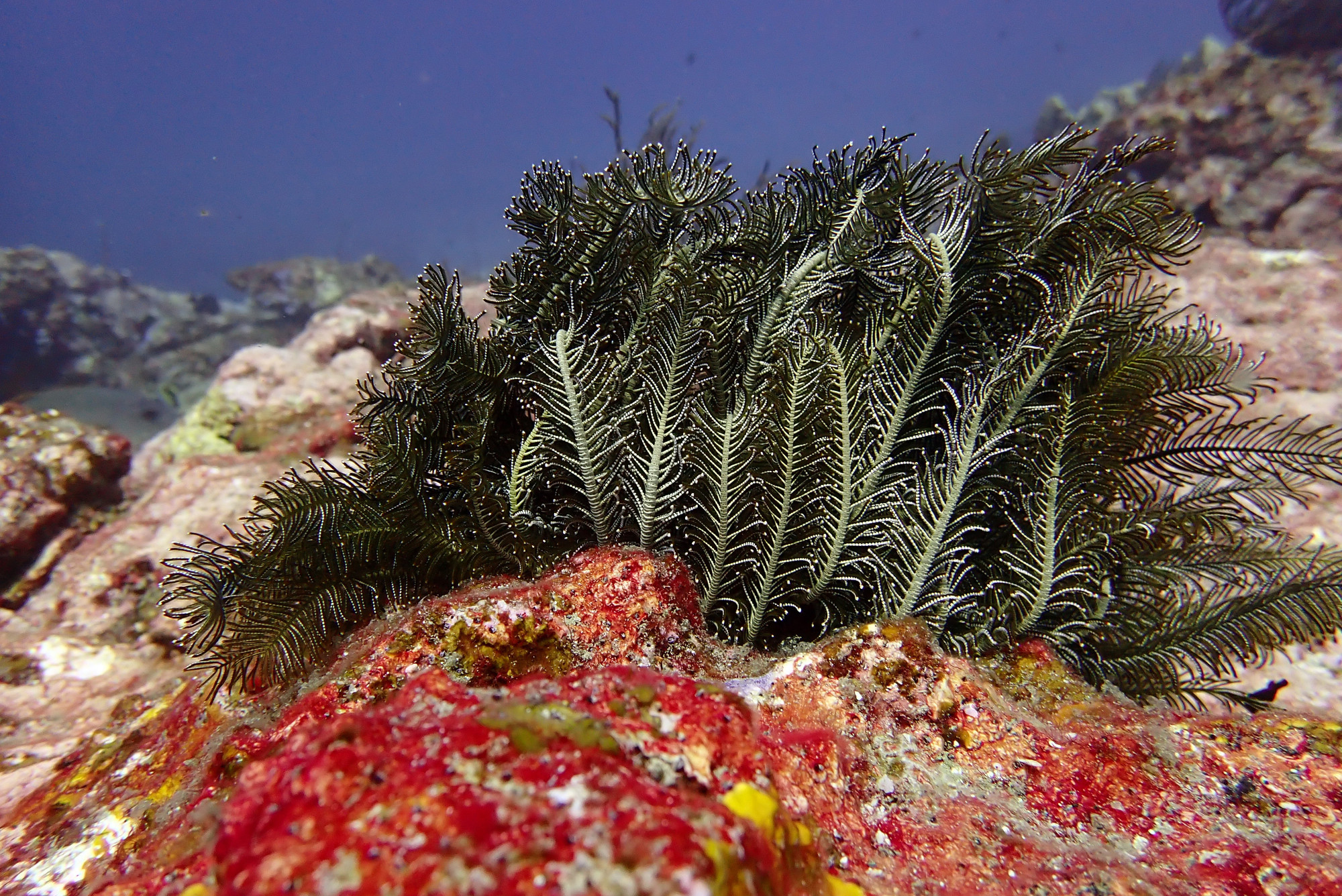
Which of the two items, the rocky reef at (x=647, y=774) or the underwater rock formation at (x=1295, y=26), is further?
the underwater rock formation at (x=1295, y=26)

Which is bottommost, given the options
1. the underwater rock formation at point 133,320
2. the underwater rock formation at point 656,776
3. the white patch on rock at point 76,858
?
the white patch on rock at point 76,858

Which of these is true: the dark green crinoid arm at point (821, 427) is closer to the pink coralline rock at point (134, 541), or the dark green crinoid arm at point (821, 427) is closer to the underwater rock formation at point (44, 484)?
the pink coralline rock at point (134, 541)

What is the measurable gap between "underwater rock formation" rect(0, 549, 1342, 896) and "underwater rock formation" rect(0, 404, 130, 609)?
4.09 m

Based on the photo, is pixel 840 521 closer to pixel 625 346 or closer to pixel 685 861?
pixel 625 346

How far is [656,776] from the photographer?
1.43m

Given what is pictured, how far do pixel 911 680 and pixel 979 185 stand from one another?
1.97 meters

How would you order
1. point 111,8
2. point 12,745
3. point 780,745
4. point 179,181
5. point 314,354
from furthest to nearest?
point 111,8 → point 179,181 → point 314,354 → point 12,745 → point 780,745

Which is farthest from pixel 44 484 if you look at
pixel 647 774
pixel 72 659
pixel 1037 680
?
pixel 1037 680

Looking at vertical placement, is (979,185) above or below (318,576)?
above

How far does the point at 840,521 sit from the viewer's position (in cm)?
255

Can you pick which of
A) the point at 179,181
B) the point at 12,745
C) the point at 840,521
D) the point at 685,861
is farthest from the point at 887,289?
the point at 179,181

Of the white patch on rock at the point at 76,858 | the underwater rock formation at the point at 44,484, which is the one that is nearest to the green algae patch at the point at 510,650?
the white patch on rock at the point at 76,858

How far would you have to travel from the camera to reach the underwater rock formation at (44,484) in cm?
588

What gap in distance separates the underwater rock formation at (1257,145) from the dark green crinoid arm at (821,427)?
9.32 m
